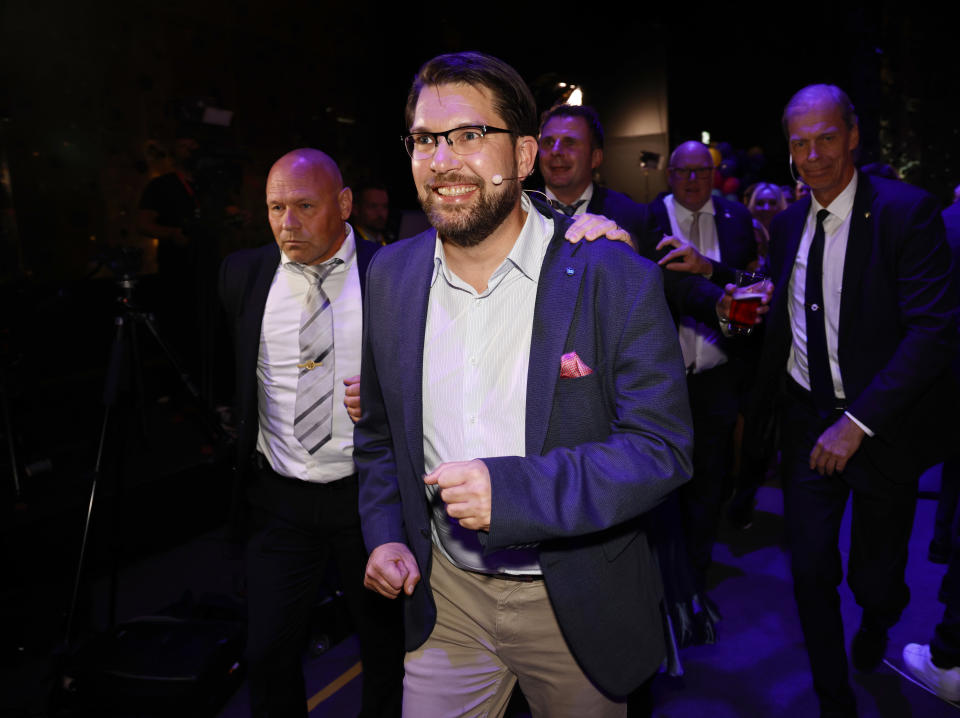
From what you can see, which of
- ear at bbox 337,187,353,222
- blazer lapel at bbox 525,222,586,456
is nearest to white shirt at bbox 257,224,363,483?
ear at bbox 337,187,353,222

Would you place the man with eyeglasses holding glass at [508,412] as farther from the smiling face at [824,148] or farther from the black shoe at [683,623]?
the black shoe at [683,623]

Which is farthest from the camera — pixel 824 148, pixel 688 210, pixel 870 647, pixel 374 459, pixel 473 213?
pixel 688 210

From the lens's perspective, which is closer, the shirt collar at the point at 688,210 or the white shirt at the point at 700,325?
the white shirt at the point at 700,325

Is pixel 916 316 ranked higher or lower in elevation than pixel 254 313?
lower

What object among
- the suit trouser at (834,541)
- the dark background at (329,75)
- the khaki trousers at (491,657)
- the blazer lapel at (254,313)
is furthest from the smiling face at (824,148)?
the dark background at (329,75)

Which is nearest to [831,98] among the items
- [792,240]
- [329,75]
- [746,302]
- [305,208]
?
[792,240]

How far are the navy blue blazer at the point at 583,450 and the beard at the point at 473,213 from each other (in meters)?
0.12

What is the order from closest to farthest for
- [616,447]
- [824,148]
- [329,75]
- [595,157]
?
1. [616,447]
2. [824,148]
3. [595,157]
4. [329,75]

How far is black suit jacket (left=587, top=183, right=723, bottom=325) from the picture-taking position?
110 inches

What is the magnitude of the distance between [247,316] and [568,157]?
1.47m

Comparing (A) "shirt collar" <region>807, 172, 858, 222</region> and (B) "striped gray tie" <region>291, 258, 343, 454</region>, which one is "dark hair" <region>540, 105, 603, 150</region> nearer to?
(A) "shirt collar" <region>807, 172, 858, 222</region>

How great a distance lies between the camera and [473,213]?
1.43 meters

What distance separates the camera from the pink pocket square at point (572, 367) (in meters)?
1.32

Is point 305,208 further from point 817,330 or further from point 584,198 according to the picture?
point 817,330
